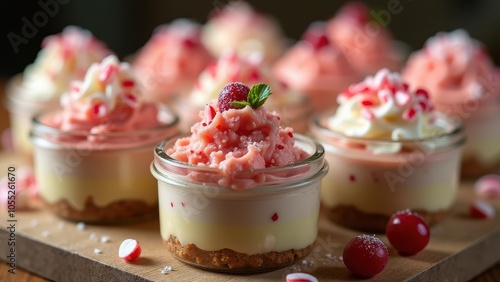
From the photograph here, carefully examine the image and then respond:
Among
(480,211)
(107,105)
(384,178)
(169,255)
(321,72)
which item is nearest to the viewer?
(169,255)

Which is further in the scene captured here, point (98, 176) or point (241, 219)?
point (98, 176)

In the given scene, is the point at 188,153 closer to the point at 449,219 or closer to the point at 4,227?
the point at 4,227


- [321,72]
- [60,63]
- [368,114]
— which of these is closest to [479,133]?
[321,72]

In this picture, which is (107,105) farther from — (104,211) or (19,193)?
(19,193)

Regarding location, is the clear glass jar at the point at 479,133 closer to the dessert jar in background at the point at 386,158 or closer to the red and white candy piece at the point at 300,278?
the dessert jar in background at the point at 386,158

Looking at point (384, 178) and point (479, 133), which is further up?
point (384, 178)

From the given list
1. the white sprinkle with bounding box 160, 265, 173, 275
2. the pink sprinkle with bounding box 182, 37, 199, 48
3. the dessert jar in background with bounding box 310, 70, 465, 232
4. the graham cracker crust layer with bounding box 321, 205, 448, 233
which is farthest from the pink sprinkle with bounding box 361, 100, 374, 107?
the pink sprinkle with bounding box 182, 37, 199, 48
